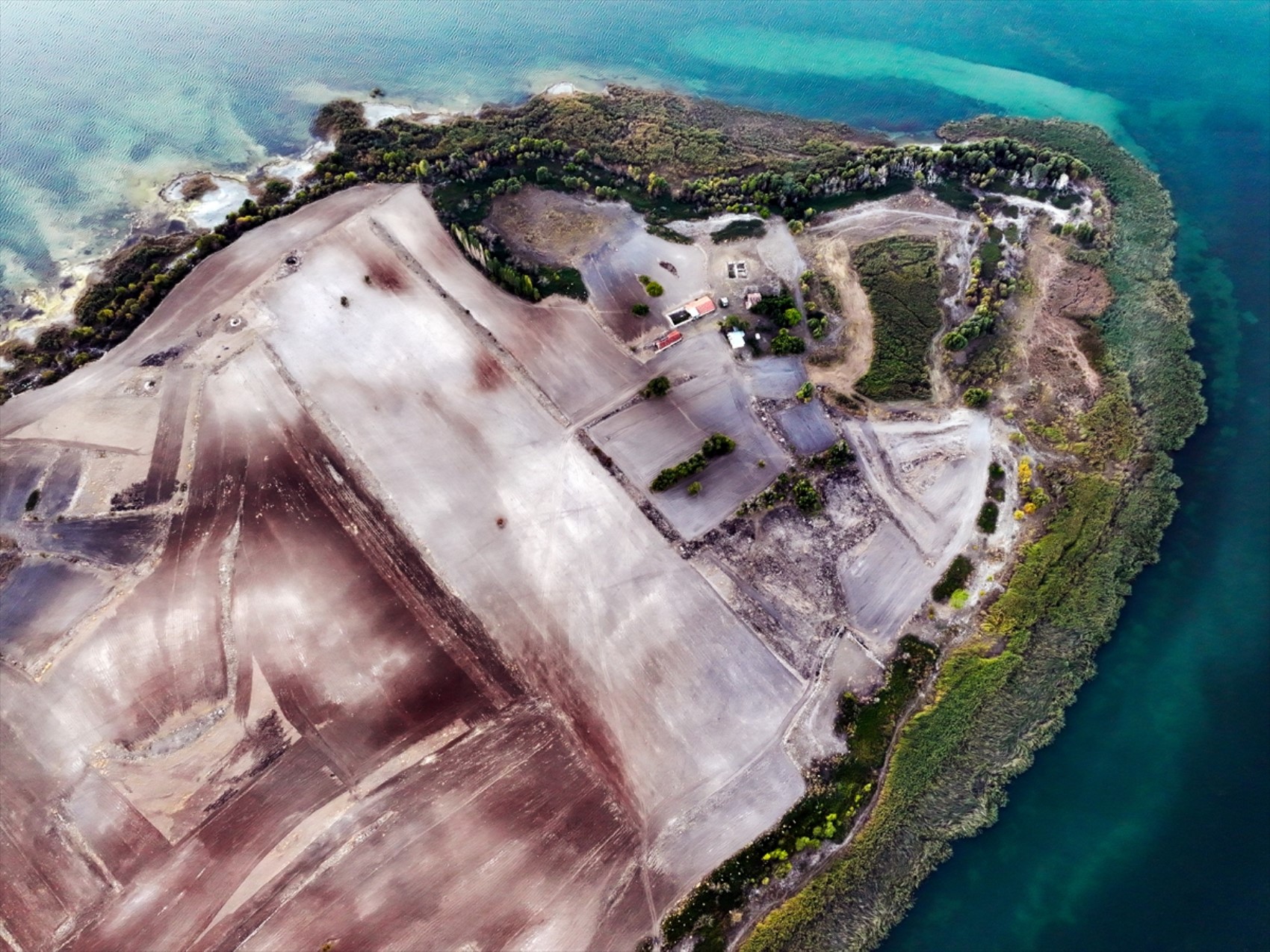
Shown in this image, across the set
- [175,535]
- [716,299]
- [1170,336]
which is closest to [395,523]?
[175,535]

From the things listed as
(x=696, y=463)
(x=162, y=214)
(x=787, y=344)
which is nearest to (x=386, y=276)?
(x=162, y=214)

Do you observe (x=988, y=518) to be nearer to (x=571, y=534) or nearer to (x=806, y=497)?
(x=806, y=497)

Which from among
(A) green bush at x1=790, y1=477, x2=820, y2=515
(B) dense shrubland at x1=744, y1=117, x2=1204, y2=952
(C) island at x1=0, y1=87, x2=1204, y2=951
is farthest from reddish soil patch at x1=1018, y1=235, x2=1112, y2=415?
(A) green bush at x1=790, y1=477, x2=820, y2=515

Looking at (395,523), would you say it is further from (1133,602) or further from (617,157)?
(1133,602)

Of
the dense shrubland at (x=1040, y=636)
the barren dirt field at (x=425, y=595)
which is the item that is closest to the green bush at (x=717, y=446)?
the barren dirt field at (x=425, y=595)

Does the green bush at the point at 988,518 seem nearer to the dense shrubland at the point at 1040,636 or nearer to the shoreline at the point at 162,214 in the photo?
the dense shrubland at the point at 1040,636
